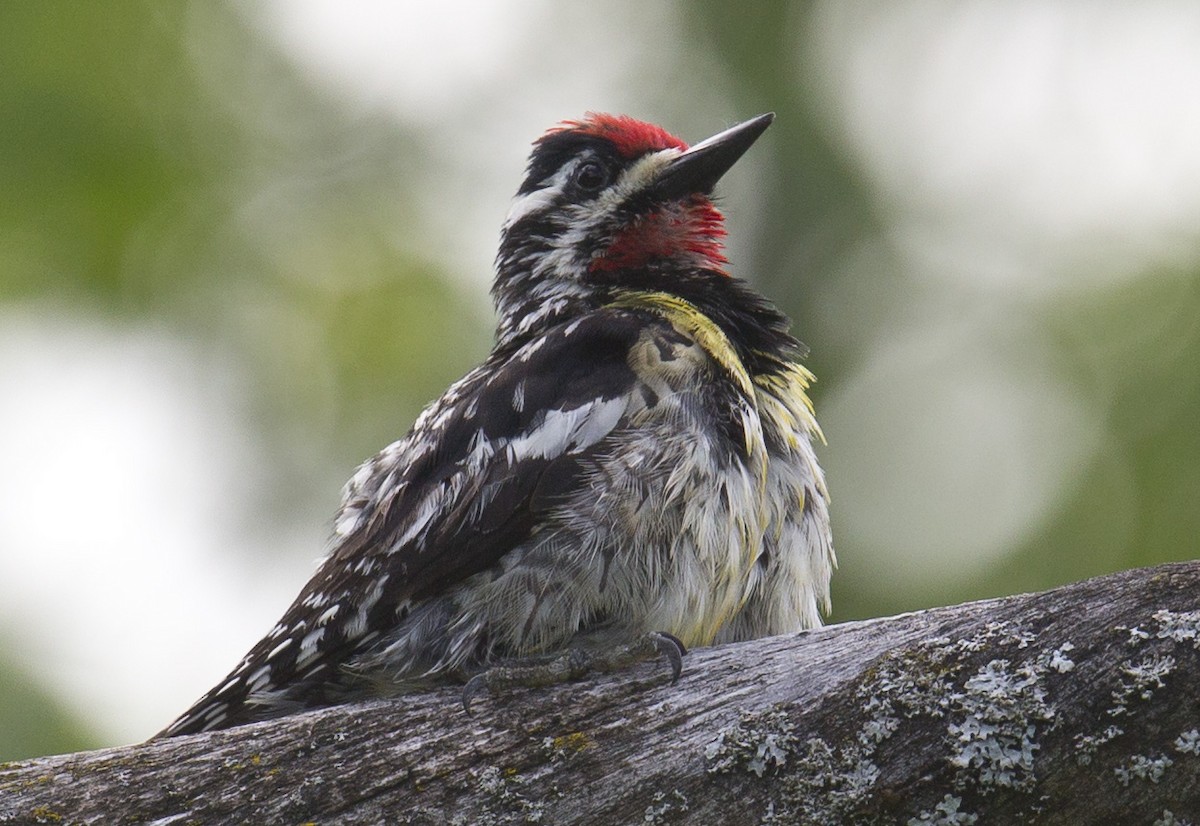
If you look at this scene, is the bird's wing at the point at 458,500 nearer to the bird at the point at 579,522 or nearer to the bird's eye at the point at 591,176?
the bird at the point at 579,522

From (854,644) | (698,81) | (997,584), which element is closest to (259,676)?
(854,644)

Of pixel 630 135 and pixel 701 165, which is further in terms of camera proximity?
pixel 630 135

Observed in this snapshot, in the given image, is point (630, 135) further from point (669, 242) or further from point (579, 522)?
point (579, 522)

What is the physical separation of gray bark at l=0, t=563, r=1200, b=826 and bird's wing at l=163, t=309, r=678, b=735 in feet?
1.76

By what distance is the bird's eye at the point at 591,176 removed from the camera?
455 centimetres

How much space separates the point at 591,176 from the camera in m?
4.57

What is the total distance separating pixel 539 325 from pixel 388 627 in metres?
1.21

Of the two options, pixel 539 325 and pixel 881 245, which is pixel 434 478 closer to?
pixel 539 325

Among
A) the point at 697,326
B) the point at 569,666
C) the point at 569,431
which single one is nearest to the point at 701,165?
the point at 697,326

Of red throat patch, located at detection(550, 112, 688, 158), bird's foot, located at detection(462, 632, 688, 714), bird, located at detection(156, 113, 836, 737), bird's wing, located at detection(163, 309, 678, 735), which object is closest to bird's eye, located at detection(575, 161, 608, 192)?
red throat patch, located at detection(550, 112, 688, 158)

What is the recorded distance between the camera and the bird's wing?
3.25 meters

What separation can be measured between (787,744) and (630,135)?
2.60m

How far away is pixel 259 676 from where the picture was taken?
3326 mm

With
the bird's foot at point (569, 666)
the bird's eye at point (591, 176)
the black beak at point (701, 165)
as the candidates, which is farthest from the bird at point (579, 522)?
the bird's eye at point (591, 176)
